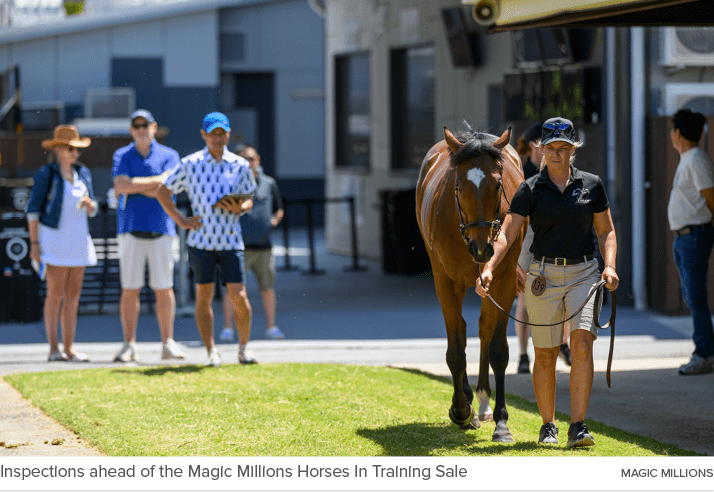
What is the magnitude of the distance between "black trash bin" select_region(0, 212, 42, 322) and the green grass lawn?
2894mm

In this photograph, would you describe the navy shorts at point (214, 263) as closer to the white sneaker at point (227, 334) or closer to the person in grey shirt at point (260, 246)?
the person in grey shirt at point (260, 246)

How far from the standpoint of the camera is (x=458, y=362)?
21.5ft

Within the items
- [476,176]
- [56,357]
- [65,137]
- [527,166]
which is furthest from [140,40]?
[476,176]

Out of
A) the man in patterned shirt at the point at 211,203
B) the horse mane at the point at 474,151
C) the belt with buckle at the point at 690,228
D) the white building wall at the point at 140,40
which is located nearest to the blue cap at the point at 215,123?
the man in patterned shirt at the point at 211,203

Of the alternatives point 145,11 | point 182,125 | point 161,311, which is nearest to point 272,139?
point 182,125

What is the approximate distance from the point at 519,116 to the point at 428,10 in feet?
13.9

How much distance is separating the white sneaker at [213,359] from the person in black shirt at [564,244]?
3638 mm

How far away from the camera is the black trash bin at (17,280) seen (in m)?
11.1

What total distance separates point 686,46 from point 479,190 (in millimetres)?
7108

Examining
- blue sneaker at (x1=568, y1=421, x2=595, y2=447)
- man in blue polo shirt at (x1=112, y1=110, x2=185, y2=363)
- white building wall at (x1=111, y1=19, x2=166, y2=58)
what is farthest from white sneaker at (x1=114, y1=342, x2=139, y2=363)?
white building wall at (x1=111, y1=19, x2=166, y2=58)

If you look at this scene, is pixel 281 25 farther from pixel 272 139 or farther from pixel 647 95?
pixel 647 95

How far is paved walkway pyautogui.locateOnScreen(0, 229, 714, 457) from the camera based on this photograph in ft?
22.4

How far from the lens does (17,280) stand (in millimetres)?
11102

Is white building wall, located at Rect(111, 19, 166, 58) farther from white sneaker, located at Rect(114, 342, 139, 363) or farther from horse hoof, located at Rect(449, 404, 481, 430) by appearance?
horse hoof, located at Rect(449, 404, 481, 430)
